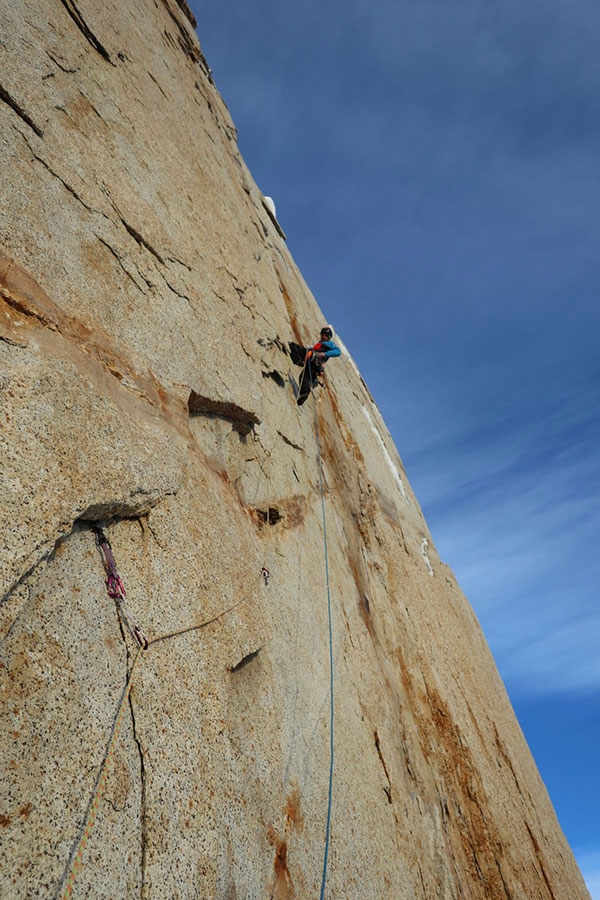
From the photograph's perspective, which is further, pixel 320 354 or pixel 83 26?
pixel 320 354

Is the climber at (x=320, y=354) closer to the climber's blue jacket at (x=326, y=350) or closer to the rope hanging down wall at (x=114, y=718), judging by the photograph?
the climber's blue jacket at (x=326, y=350)

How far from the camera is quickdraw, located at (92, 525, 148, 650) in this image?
158 inches

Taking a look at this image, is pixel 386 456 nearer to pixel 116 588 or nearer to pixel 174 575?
pixel 174 575

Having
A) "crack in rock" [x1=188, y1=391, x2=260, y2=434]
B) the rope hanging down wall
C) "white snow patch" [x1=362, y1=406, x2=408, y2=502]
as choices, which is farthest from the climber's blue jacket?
the rope hanging down wall

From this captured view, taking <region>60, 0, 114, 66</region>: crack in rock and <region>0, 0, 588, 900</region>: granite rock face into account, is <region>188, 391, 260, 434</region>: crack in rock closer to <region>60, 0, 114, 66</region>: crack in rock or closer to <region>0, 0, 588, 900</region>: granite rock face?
<region>0, 0, 588, 900</region>: granite rock face

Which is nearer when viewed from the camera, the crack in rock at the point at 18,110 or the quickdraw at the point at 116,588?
the quickdraw at the point at 116,588

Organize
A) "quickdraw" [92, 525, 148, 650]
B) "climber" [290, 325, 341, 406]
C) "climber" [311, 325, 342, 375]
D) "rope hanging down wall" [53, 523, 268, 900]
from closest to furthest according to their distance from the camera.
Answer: "rope hanging down wall" [53, 523, 268, 900] → "quickdraw" [92, 525, 148, 650] → "climber" [290, 325, 341, 406] → "climber" [311, 325, 342, 375]

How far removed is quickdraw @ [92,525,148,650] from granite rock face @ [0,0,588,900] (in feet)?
0.18

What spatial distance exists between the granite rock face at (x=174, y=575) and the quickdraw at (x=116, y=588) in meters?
0.05

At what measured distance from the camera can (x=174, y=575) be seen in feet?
15.3

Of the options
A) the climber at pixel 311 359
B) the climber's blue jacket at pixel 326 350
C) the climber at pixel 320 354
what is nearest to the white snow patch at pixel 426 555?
the climber at pixel 311 359

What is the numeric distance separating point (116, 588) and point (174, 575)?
0.69 m

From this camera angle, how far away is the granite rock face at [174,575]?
11.1 feet

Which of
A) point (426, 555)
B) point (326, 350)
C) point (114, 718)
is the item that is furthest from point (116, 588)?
point (426, 555)
